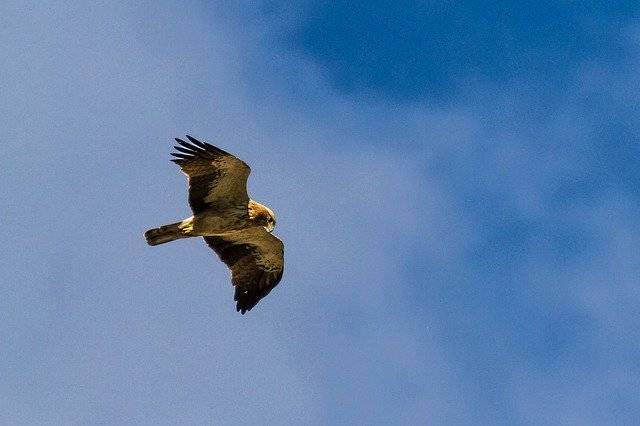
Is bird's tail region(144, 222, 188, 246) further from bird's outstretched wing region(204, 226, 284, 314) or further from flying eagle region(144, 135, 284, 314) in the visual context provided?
bird's outstretched wing region(204, 226, 284, 314)

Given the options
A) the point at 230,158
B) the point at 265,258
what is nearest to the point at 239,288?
the point at 265,258

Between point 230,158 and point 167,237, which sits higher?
point 230,158

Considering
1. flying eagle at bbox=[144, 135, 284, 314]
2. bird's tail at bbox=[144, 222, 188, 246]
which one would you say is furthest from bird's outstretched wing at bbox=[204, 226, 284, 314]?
bird's tail at bbox=[144, 222, 188, 246]

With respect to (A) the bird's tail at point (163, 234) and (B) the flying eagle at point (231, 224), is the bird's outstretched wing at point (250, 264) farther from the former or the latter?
(A) the bird's tail at point (163, 234)

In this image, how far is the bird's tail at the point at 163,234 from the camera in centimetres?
2558

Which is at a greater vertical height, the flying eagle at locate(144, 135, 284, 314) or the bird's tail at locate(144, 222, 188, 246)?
the flying eagle at locate(144, 135, 284, 314)

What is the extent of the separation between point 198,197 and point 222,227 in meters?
0.77

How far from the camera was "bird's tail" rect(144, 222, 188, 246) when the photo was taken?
1007 inches

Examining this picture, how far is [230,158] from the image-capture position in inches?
1008

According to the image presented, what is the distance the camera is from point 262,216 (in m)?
26.4

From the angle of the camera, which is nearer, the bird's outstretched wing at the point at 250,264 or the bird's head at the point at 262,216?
the bird's head at the point at 262,216

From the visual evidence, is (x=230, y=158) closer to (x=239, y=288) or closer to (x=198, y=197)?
(x=198, y=197)

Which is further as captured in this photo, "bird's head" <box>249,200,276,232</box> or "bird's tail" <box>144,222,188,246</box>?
"bird's head" <box>249,200,276,232</box>

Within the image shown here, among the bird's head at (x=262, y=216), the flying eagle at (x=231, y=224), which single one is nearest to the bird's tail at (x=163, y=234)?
the flying eagle at (x=231, y=224)
